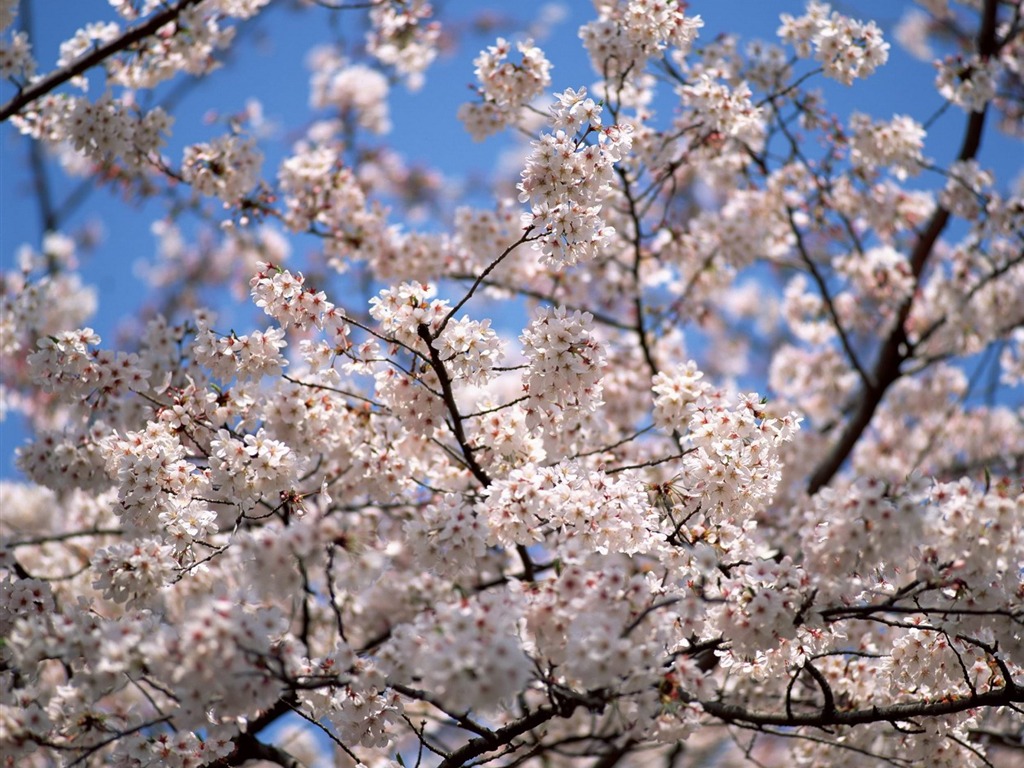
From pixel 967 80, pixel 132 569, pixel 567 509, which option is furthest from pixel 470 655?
pixel 967 80

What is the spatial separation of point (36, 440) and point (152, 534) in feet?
4.23

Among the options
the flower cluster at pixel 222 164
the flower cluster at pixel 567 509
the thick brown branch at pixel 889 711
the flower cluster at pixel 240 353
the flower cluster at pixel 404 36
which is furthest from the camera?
the flower cluster at pixel 404 36

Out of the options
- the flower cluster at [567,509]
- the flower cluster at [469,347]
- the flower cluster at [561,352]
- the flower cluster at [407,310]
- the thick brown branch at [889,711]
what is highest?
the flower cluster at [407,310]

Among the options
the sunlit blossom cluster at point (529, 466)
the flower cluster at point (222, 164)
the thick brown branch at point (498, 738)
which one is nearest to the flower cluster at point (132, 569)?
the sunlit blossom cluster at point (529, 466)

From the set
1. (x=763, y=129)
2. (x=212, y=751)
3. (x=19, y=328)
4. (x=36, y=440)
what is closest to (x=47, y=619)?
(x=212, y=751)

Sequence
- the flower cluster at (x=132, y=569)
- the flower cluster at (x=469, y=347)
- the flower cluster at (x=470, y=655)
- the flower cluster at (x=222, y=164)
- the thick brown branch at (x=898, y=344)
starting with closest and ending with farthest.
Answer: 1. the flower cluster at (x=470, y=655)
2. the flower cluster at (x=132, y=569)
3. the flower cluster at (x=469, y=347)
4. the flower cluster at (x=222, y=164)
5. the thick brown branch at (x=898, y=344)

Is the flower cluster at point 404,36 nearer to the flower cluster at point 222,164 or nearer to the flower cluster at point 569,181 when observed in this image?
the flower cluster at point 222,164

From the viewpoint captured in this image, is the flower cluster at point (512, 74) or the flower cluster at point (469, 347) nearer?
the flower cluster at point (469, 347)

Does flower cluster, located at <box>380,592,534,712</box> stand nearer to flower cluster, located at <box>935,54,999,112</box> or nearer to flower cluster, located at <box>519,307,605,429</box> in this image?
flower cluster, located at <box>519,307,605,429</box>

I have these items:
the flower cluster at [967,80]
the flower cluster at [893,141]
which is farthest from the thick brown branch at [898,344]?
the flower cluster at [893,141]

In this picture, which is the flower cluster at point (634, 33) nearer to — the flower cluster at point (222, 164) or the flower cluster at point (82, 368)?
the flower cluster at point (222, 164)

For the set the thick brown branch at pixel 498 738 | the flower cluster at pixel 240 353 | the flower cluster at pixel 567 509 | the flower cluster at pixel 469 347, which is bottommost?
the thick brown branch at pixel 498 738

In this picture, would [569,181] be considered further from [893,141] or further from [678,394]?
[893,141]

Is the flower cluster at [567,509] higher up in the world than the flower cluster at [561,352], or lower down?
lower down
